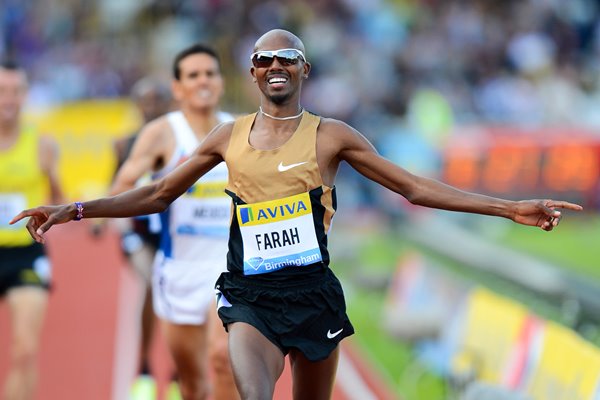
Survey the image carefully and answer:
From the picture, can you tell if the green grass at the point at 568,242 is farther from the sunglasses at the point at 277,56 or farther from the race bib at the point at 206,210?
the sunglasses at the point at 277,56

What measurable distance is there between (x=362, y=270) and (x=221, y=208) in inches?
294

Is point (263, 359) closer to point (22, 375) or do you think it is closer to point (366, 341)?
point (22, 375)

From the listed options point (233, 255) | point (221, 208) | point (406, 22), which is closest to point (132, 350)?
point (221, 208)

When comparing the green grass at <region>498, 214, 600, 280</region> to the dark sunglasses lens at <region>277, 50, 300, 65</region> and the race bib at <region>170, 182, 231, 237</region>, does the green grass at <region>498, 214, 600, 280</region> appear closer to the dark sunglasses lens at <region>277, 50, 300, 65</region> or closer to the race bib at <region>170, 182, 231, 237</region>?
the race bib at <region>170, 182, 231, 237</region>

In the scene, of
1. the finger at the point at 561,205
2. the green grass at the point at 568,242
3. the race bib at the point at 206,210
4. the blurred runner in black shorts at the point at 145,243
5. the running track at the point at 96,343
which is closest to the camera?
the finger at the point at 561,205

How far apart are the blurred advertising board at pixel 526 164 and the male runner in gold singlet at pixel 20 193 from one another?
Result: 12.5 m

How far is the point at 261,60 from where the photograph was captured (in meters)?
5.11

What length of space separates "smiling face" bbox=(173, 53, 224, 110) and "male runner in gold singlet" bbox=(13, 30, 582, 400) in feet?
5.69

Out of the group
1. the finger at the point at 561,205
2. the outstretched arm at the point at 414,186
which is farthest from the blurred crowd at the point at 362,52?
the finger at the point at 561,205

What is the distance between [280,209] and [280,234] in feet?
0.36

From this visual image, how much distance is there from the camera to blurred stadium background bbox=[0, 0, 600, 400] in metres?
11.2

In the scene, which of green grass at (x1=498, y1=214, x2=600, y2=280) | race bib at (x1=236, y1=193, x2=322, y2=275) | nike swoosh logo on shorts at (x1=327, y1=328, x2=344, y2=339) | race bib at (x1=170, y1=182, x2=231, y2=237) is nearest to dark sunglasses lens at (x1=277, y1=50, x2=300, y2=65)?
race bib at (x1=236, y1=193, x2=322, y2=275)

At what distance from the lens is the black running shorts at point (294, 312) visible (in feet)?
16.8

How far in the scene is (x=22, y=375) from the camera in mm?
7078
